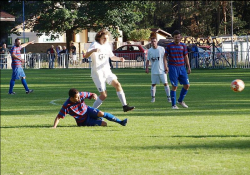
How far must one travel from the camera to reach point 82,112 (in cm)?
1191

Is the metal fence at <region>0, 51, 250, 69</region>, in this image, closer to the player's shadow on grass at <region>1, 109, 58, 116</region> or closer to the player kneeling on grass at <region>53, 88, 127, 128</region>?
the player's shadow on grass at <region>1, 109, 58, 116</region>

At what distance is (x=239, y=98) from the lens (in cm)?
1856

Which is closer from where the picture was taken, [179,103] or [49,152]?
[49,152]

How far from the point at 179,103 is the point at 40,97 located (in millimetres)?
5695

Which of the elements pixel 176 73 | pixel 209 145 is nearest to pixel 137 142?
pixel 209 145


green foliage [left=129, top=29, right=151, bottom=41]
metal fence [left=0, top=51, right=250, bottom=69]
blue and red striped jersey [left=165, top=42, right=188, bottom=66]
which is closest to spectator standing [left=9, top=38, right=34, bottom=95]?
blue and red striped jersey [left=165, top=42, right=188, bottom=66]

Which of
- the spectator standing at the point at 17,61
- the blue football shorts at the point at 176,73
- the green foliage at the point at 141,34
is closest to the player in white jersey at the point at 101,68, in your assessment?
the blue football shorts at the point at 176,73

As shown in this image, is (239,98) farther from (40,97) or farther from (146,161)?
(146,161)

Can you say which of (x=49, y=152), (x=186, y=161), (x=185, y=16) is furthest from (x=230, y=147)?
(x=185, y=16)

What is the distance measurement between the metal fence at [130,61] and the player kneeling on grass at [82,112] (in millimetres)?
28033

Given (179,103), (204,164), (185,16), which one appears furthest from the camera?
(185,16)

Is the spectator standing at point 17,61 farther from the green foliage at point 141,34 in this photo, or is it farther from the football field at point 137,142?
the green foliage at point 141,34

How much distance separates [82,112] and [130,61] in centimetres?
3256

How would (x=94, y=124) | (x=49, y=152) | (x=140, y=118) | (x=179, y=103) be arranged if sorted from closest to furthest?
(x=49, y=152) < (x=94, y=124) < (x=140, y=118) < (x=179, y=103)
